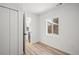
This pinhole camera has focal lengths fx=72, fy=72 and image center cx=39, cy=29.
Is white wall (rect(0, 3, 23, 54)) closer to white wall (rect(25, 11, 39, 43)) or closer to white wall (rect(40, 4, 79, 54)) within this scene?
white wall (rect(25, 11, 39, 43))

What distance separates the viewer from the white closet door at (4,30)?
1.19 meters

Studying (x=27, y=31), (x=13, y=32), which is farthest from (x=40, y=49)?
(x=13, y=32)

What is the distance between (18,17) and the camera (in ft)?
4.10

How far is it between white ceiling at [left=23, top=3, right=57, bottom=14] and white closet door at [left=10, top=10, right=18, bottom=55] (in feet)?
0.75

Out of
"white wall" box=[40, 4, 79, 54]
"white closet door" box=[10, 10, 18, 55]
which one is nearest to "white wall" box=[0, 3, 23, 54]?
"white closet door" box=[10, 10, 18, 55]

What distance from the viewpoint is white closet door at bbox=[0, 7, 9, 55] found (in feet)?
3.91

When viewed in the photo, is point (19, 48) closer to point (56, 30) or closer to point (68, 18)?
point (56, 30)

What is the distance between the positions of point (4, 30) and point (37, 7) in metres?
0.68

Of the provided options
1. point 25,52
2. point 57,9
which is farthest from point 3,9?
point 57,9

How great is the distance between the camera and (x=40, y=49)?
132 centimetres

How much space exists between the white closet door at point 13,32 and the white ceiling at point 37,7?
23 centimetres

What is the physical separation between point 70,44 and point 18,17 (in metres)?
1.04

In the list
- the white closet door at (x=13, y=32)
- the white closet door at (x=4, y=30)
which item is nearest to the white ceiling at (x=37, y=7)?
the white closet door at (x=13, y=32)

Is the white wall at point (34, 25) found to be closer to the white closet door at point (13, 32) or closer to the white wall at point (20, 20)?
the white wall at point (20, 20)
